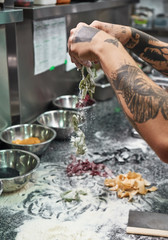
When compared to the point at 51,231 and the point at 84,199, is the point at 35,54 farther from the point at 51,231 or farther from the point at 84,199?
the point at 51,231

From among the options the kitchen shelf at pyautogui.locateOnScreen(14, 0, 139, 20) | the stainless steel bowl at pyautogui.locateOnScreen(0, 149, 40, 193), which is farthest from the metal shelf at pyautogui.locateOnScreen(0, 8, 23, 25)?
the stainless steel bowl at pyautogui.locateOnScreen(0, 149, 40, 193)

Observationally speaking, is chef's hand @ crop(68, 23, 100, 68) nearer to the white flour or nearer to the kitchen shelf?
the white flour

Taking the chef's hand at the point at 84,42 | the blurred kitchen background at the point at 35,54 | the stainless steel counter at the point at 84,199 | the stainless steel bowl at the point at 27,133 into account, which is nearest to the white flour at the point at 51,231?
the stainless steel counter at the point at 84,199

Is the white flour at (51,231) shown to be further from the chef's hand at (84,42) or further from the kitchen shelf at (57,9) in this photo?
the kitchen shelf at (57,9)

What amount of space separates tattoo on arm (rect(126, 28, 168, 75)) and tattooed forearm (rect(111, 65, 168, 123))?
0.44 meters

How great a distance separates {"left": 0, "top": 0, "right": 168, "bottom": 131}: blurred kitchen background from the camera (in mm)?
2080

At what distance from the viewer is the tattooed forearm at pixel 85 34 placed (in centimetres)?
119

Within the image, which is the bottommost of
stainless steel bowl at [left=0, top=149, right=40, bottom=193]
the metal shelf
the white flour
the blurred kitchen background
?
the white flour

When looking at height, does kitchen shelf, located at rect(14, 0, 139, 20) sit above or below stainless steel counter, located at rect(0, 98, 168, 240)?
above

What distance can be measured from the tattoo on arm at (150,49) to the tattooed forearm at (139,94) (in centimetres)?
44

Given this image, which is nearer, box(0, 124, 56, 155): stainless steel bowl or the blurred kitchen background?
the blurred kitchen background

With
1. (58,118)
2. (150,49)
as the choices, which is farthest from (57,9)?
(150,49)

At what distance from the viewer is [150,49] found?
155 cm

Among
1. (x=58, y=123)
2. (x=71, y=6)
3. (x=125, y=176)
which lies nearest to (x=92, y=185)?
(x=125, y=176)
